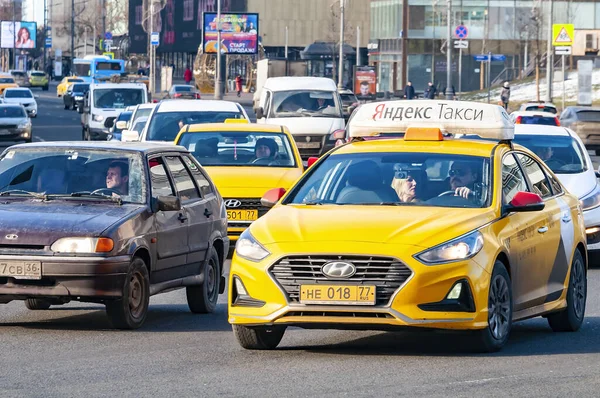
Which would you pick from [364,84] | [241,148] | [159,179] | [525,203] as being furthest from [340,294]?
[364,84]

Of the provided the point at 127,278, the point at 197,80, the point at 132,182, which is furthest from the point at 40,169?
the point at 197,80

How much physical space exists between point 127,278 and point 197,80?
261 ft

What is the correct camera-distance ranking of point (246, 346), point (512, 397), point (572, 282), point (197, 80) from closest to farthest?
point (512, 397) → point (246, 346) → point (572, 282) → point (197, 80)

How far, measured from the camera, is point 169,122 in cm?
2297

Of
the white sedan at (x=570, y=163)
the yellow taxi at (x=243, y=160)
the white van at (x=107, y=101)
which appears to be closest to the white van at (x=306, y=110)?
the white van at (x=107, y=101)

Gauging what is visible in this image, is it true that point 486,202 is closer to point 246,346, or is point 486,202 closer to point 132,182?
point 246,346

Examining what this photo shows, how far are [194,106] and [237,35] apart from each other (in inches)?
2443

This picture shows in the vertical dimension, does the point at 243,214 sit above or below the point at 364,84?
above

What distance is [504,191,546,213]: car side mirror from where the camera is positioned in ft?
31.7

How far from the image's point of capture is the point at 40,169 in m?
11.4

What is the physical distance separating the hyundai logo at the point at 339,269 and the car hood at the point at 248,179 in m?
7.69

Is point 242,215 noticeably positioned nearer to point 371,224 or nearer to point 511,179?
point 511,179

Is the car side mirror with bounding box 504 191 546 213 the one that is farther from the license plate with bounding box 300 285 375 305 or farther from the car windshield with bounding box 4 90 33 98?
the car windshield with bounding box 4 90 33 98

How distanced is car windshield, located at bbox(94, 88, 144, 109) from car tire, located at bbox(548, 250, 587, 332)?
33.0 m
